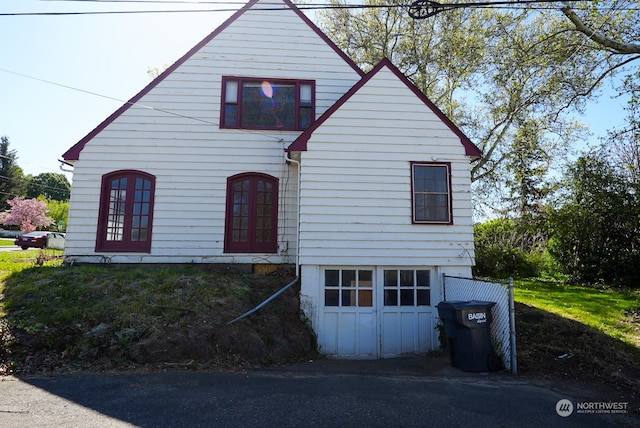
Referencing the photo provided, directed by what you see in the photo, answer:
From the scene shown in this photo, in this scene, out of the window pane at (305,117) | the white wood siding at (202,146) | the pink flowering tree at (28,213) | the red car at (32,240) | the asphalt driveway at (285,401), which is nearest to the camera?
the asphalt driveway at (285,401)

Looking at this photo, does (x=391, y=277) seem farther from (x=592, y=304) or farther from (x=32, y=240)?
(x=32, y=240)

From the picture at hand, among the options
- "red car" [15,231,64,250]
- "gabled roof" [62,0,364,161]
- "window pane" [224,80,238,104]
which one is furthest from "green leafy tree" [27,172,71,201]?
"window pane" [224,80,238,104]

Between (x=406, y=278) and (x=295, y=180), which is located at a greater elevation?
(x=295, y=180)

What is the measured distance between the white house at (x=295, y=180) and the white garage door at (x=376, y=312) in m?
0.03

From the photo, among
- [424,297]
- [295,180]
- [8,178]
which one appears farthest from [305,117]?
[8,178]

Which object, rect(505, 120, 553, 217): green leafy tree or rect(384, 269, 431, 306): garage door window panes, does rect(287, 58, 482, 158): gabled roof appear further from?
rect(505, 120, 553, 217): green leafy tree

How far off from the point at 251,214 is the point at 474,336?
21.0 ft

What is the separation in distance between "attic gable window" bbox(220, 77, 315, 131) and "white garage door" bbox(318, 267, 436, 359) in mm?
4785

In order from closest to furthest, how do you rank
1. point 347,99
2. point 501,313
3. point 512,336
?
point 512,336 < point 501,313 < point 347,99

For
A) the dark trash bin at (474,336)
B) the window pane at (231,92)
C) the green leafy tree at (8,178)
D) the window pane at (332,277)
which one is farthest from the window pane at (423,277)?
the green leafy tree at (8,178)

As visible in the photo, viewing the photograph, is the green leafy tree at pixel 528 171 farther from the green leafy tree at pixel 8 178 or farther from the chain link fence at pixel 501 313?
the green leafy tree at pixel 8 178

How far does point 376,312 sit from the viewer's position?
882cm

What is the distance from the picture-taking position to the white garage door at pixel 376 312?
8664 mm

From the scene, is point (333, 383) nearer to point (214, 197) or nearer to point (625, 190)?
point (214, 197)
